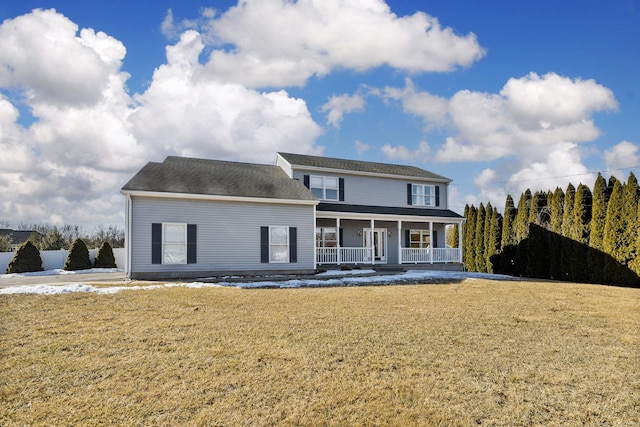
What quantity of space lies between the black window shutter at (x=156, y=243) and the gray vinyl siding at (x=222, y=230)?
5.0 inches

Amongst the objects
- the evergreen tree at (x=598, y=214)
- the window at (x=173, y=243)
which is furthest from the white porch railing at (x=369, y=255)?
the evergreen tree at (x=598, y=214)

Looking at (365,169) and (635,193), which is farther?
(365,169)

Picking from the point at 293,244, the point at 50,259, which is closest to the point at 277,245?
the point at 293,244

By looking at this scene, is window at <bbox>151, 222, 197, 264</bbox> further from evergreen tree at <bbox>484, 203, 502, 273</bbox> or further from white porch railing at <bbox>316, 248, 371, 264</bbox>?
evergreen tree at <bbox>484, 203, 502, 273</bbox>

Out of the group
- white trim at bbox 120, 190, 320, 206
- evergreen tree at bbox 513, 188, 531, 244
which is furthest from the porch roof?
evergreen tree at bbox 513, 188, 531, 244

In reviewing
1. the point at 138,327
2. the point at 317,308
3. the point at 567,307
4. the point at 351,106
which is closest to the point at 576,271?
the point at 567,307

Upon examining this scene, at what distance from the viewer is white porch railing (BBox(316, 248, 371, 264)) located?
1962 centimetres

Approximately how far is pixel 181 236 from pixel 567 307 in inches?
500

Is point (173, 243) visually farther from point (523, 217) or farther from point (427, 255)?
point (523, 217)

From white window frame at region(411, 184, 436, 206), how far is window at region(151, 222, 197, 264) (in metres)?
12.8

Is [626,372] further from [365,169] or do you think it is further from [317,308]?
[365,169]

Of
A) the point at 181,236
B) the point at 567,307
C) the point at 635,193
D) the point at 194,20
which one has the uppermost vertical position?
the point at 194,20

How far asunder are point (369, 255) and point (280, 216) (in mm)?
6266

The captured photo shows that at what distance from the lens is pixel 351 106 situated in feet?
69.2
